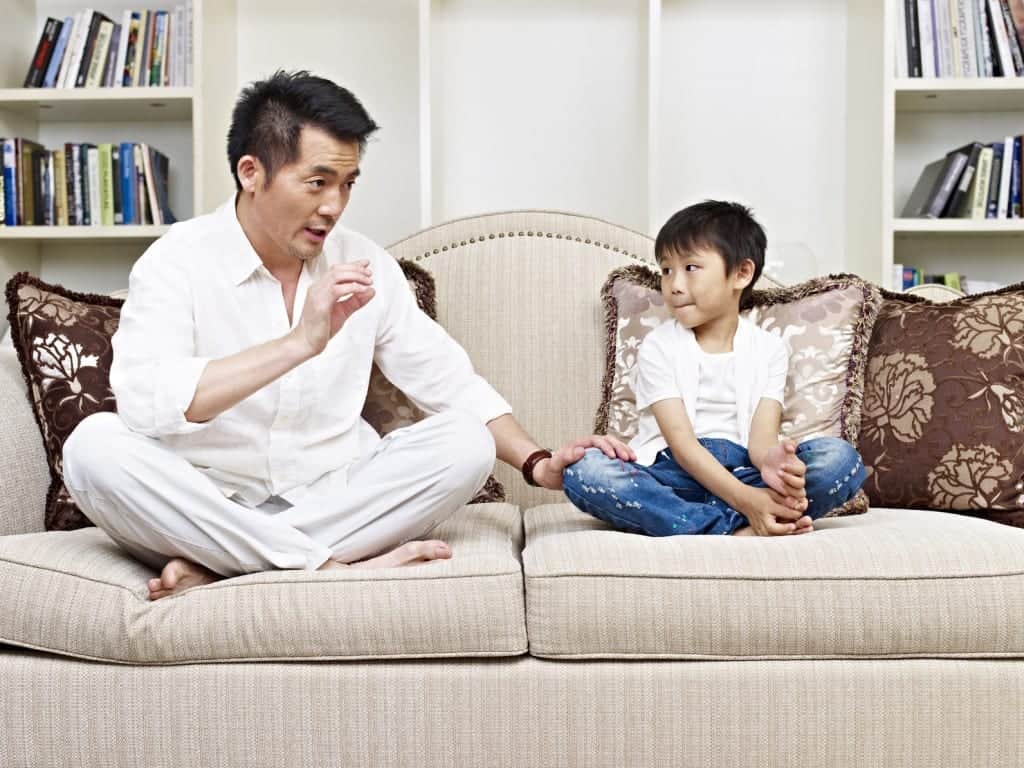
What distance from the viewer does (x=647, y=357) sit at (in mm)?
2043

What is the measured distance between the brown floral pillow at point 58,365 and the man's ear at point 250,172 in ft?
1.28

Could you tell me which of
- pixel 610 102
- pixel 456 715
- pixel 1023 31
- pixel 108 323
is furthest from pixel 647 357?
pixel 1023 31

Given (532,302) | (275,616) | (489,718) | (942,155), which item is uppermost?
(942,155)

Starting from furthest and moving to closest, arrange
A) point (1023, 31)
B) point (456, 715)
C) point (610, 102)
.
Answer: point (610, 102) → point (1023, 31) → point (456, 715)

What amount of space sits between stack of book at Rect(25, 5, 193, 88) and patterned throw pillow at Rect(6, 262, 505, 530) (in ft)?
3.99

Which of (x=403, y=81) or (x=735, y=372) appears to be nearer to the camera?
(x=735, y=372)

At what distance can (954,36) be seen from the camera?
9.91 ft

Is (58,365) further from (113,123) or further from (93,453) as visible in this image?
(113,123)

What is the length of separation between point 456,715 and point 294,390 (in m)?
0.61

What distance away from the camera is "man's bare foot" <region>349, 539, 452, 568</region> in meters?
1.65

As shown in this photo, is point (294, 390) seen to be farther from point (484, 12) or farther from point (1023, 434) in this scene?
point (484, 12)

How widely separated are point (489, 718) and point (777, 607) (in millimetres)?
400

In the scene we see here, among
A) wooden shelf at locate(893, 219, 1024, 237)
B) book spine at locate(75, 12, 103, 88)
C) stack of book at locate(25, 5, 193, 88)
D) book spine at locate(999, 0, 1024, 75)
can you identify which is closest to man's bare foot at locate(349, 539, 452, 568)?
wooden shelf at locate(893, 219, 1024, 237)

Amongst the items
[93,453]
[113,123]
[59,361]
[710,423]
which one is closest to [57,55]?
[113,123]
